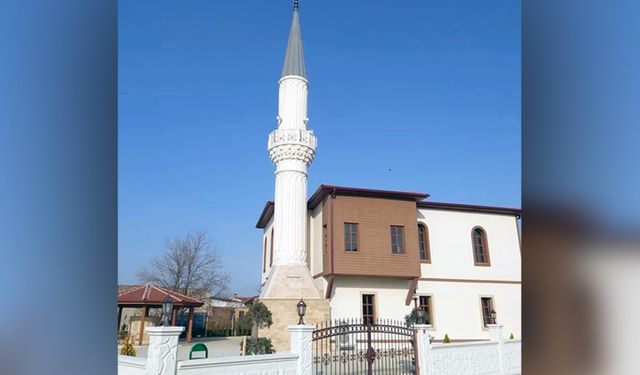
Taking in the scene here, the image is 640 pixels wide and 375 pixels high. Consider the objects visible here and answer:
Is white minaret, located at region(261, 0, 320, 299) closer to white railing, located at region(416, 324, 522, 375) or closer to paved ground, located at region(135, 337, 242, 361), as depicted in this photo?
paved ground, located at region(135, 337, 242, 361)

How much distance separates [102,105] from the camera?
4.66ft

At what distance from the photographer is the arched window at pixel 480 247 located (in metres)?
15.3

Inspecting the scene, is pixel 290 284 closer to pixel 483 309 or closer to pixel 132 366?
pixel 483 309

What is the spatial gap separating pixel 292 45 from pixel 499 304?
12.3 meters

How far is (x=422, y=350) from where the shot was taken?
756 centimetres

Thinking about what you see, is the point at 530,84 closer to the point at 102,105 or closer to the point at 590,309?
the point at 590,309

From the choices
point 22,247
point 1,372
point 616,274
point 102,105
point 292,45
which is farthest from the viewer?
point 292,45

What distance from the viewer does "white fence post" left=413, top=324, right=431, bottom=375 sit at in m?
7.45

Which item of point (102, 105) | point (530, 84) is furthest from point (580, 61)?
point (102, 105)

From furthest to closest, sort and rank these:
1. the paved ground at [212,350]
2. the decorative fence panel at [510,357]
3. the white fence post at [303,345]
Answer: the paved ground at [212,350] < the decorative fence panel at [510,357] < the white fence post at [303,345]

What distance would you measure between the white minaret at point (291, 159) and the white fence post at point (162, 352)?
27.3 feet

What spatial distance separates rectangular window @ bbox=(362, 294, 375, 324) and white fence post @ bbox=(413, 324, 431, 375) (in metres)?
5.73

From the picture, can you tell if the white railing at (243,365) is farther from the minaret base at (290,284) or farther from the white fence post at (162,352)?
the minaret base at (290,284)

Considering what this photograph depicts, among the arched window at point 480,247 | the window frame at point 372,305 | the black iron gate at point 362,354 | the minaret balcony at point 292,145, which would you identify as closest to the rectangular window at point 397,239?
the window frame at point 372,305
